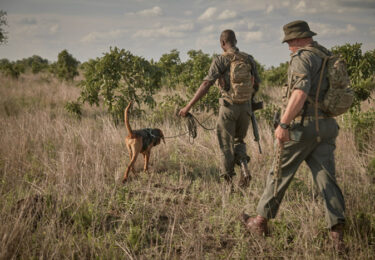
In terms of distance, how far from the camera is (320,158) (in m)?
2.68

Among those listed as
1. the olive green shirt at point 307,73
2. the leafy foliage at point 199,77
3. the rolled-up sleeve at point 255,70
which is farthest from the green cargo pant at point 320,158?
the leafy foliage at point 199,77

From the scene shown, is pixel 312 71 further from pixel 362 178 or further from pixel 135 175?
pixel 135 175

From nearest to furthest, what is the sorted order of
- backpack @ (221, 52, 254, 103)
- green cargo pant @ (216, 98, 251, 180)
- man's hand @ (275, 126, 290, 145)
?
man's hand @ (275, 126, 290, 145) → backpack @ (221, 52, 254, 103) → green cargo pant @ (216, 98, 251, 180)

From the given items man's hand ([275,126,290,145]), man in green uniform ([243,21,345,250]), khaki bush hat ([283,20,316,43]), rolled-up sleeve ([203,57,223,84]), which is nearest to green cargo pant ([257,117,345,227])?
man in green uniform ([243,21,345,250])

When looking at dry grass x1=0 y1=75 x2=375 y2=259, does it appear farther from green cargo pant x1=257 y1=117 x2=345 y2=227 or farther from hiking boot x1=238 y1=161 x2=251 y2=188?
green cargo pant x1=257 y1=117 x2=345 y2=227

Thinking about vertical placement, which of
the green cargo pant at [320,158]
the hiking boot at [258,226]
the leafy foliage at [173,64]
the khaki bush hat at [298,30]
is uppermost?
the leafy foliage at [173,64]

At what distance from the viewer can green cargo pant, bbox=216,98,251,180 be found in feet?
13.4

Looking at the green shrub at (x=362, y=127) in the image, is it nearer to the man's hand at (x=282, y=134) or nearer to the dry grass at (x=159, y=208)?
the dry grass at (x=159, y=208)

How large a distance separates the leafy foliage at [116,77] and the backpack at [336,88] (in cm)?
→ 475

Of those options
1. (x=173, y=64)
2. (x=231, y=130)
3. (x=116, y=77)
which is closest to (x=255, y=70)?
(x=231, y=130)

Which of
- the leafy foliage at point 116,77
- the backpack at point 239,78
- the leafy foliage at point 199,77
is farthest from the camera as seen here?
the leafy foliage at point 199,77

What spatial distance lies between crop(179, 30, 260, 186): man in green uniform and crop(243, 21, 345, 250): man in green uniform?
1.20 m

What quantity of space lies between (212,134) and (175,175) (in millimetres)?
1868

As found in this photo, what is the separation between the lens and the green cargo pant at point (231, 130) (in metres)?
4.09
